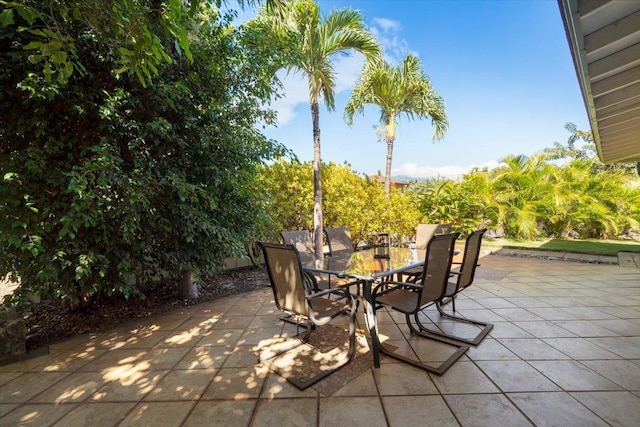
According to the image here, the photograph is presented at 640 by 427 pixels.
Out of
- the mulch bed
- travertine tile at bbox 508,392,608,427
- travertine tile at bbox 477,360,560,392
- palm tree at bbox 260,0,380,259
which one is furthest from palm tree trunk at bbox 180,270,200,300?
travertine tile at bbox 508,392,608,427

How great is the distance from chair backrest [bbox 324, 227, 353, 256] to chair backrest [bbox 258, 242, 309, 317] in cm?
182

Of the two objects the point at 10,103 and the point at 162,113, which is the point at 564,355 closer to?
the point at 162,113

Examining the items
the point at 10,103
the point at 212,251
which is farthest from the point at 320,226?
the point at 10,103

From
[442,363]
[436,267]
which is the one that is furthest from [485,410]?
[436,267]

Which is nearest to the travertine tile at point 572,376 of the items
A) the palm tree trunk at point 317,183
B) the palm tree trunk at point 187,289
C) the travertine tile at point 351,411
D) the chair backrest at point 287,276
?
the travertine tile at point 351,411

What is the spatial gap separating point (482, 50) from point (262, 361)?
10012 mm

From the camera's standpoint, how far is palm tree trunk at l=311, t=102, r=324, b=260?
564 centimetres

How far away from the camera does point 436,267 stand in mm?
2451

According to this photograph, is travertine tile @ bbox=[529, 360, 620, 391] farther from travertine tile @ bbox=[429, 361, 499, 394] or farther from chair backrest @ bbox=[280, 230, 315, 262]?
chair backrest @ bbox=[280, 230, 315, 262]

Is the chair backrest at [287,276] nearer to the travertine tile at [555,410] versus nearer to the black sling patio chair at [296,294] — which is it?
the black sling patio chair at [296,294]

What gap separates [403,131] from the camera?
30.8 feet

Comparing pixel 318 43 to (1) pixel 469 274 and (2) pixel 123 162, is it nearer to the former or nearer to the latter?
(2) pixel 123 162

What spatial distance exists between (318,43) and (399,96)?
4.16m

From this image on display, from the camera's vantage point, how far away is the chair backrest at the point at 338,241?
14.3ft
